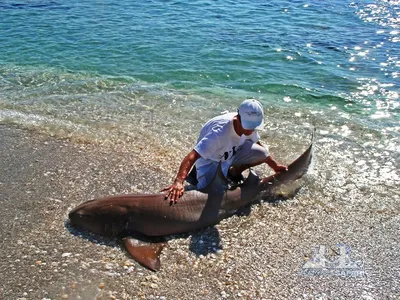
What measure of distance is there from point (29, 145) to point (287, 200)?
4498 millimetres

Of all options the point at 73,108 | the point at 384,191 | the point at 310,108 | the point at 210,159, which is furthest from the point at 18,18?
the point at 384,191

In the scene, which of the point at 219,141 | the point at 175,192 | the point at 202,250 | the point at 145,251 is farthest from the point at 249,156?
the point at 145,251

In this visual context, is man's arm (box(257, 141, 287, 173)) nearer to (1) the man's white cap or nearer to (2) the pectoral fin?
(1) the man's white cap

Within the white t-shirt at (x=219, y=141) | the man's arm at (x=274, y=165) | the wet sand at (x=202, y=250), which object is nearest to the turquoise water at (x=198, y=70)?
the man's arm at (x=274, y=165)

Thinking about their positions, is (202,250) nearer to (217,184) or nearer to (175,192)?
(175,192)

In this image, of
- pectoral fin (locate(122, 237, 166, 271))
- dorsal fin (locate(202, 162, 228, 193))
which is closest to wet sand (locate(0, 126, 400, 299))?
pectoral fin (locate(122, 237, 166, 271))

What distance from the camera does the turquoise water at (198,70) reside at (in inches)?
370

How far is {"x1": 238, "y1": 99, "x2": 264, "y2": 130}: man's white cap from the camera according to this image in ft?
19.0

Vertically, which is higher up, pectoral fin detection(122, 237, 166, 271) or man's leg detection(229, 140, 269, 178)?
man's leg detection(229, 140, 269, 178)

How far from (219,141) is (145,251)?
1.74 metres

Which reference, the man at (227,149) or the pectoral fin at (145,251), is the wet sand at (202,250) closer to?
the pectoral fin at (145,251)

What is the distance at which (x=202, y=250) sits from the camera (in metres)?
5.68

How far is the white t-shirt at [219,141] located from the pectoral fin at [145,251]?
133 cm

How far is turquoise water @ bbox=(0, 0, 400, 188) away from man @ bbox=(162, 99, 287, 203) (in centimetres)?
158
